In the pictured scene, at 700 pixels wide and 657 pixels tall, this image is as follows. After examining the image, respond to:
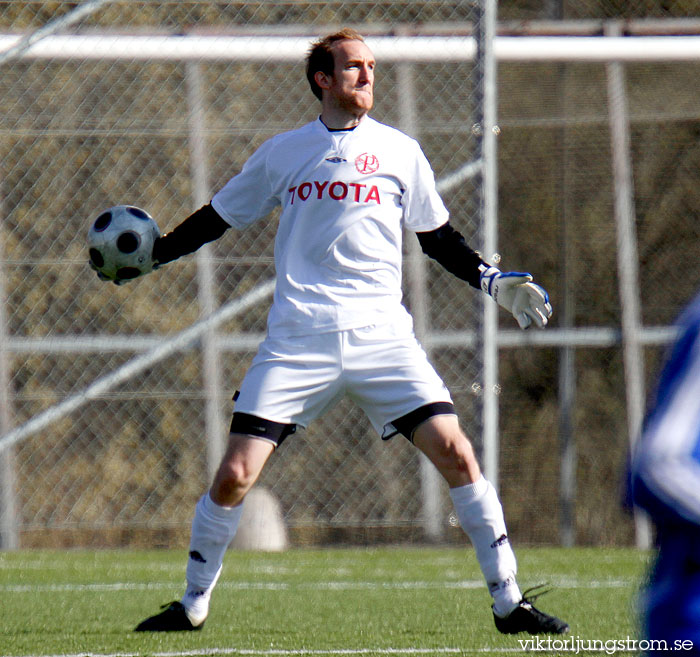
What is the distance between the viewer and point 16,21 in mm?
8773

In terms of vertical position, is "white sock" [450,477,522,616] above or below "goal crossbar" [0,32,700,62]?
below

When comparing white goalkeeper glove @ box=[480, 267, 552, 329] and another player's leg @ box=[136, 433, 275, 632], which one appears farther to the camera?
white goalkeeper glove @ box=[480, 267, 552, 329]

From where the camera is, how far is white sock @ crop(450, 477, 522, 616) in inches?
146

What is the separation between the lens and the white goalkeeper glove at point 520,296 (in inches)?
152

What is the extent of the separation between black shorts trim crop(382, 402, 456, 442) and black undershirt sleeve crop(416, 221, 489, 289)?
44 centimetres

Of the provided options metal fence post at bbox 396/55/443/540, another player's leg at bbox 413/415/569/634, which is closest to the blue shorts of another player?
another player's leg at bbox 413/415/569/634

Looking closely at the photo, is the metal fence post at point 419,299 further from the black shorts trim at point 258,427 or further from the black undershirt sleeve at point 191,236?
the black shorts trim at point 258,427

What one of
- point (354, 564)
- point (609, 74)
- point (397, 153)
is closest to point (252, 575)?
point (354, 564)

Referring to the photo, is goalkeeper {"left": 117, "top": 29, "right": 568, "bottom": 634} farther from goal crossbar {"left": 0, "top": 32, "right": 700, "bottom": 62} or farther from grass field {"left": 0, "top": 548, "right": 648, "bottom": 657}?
goal crossbar {"left": 0, "top": 32, "right": 700, "bottom": 62}

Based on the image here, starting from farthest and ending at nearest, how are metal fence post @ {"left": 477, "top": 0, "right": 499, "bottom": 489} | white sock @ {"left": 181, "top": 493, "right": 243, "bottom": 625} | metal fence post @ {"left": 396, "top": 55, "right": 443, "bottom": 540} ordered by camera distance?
metal fence post @ {"left": 396, "top": 55, "right": 443, "bottom": 540}
metal fence post @ {"left": 477, "top": 0, "right": 499, "bottom": 489}
white sock @ {"left": 181, "top": 493, "right": 243, "bottom": 625}

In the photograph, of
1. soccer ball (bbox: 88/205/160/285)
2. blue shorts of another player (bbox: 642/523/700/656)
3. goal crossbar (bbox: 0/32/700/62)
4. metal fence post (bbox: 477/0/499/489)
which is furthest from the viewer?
goal crossbar (bbox: 0/32/700/62)

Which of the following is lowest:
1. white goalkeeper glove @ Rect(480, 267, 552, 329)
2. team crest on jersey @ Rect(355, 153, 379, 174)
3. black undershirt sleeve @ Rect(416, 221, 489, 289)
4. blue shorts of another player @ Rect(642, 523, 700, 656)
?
white goalkeeper glove @ Rect(480, 267, 552, 329)

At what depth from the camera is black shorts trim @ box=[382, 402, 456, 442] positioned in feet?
12.3

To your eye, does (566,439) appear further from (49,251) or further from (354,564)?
(49,251)
